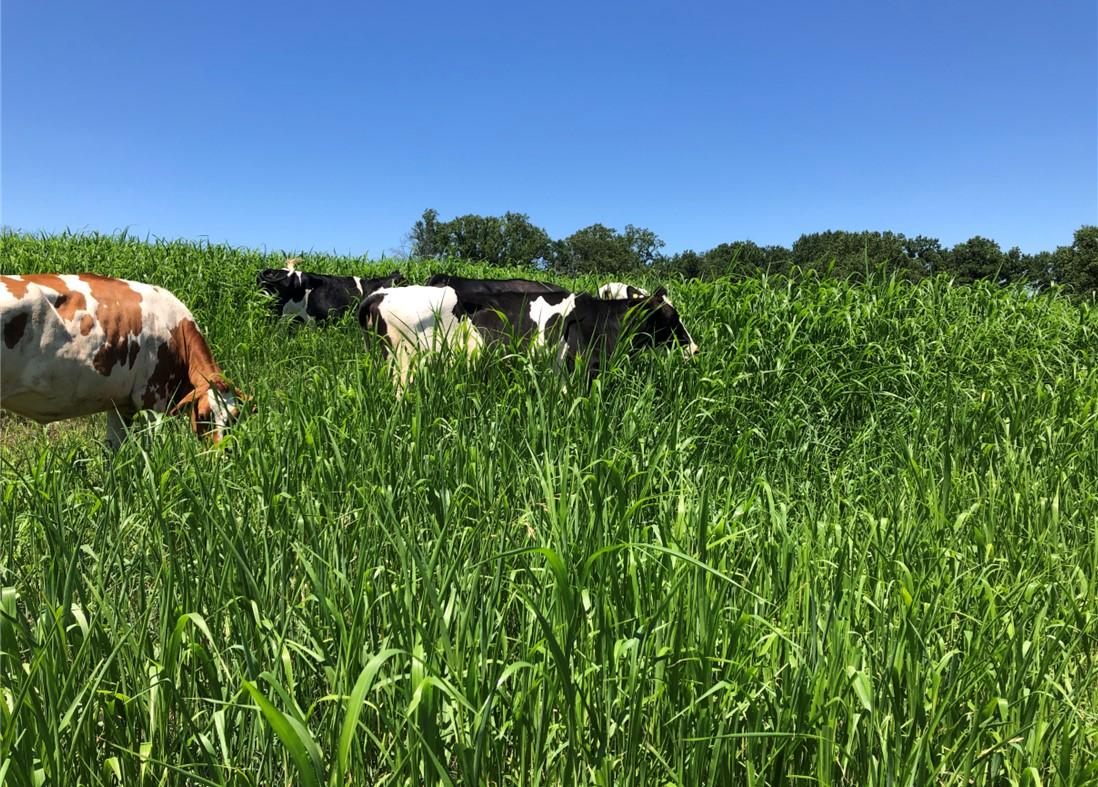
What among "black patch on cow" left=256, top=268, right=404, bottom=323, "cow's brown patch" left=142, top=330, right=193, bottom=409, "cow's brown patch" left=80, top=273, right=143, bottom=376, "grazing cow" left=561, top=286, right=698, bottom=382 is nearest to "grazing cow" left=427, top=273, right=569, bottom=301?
"grazing cow" left=561, top=286, right=698, bottom=382

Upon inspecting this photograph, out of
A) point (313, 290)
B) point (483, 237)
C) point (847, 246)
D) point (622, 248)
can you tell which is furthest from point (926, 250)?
point (313, 290)

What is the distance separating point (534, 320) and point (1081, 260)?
59.6 meters

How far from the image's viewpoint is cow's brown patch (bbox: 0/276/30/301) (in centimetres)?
379

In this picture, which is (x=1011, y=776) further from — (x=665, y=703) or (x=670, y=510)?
(x=670, y=510)

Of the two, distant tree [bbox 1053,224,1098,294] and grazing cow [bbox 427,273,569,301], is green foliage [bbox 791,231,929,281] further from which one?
grazing cow [bbox 427,273,569,301]

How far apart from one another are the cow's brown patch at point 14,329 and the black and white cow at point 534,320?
2.14 metres

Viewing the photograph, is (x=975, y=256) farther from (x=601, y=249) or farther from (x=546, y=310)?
(x=546, y=310)

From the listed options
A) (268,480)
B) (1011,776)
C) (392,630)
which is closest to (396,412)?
(268,480)

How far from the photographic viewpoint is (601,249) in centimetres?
8825

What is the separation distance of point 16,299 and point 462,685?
401cm

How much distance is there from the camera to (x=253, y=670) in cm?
141

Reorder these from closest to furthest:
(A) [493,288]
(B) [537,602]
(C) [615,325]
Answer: (B) [537,602], (C) [615,325], (A) [493,288]

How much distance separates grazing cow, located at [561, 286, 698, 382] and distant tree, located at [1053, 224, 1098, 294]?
55.4m

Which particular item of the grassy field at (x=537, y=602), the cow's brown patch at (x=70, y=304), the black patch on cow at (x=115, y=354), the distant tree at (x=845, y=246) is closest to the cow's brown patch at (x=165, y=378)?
the black patch on cow at (x=115, y=354)
